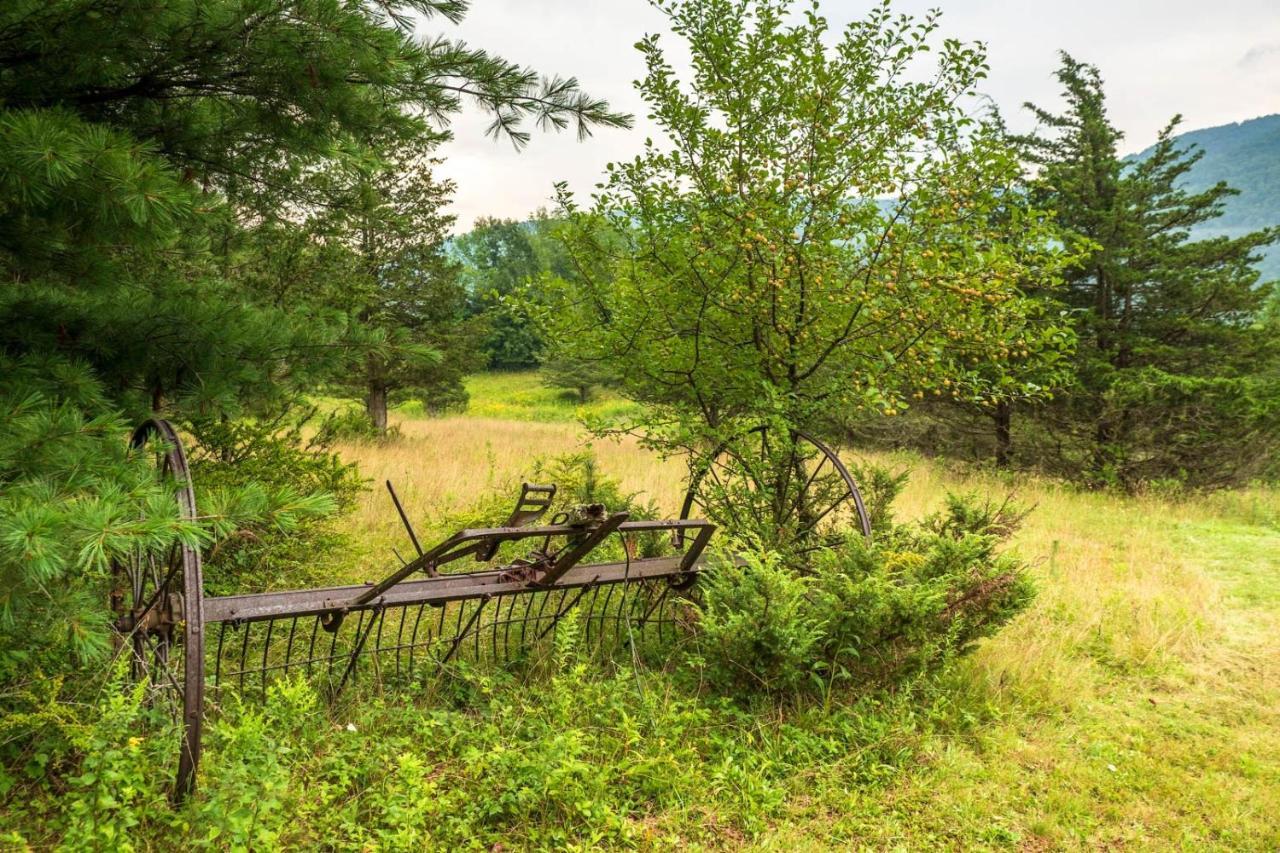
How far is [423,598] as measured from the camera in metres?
3.22

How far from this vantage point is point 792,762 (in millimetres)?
3428

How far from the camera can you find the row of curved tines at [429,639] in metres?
3.75

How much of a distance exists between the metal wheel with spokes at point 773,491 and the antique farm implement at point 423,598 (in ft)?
0.05

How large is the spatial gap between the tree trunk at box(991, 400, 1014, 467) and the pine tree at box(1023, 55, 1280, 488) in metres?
0.91

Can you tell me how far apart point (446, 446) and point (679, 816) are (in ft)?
30.6

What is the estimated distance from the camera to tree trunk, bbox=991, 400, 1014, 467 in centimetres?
1255

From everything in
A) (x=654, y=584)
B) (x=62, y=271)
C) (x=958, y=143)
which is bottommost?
(x=654, y=584)

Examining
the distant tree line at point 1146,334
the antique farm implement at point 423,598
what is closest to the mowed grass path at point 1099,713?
the antique farm implement at point 423,598

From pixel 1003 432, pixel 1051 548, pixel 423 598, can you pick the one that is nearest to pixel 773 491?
pixel 423 598

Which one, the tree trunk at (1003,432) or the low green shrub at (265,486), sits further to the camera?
the tree trunk at (1003,432)

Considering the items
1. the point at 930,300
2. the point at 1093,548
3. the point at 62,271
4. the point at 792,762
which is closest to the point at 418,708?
the point at 792,762

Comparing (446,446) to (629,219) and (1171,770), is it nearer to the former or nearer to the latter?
(629,219)

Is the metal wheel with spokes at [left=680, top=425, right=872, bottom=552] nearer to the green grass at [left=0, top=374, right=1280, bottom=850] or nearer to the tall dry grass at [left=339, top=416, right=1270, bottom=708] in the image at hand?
the tall dry grass at [left=339, top=416, right=1270, bottom=708]

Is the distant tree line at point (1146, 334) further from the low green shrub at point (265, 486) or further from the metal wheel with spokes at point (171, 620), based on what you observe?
the metal wheel with spokes at point (171, 620)
